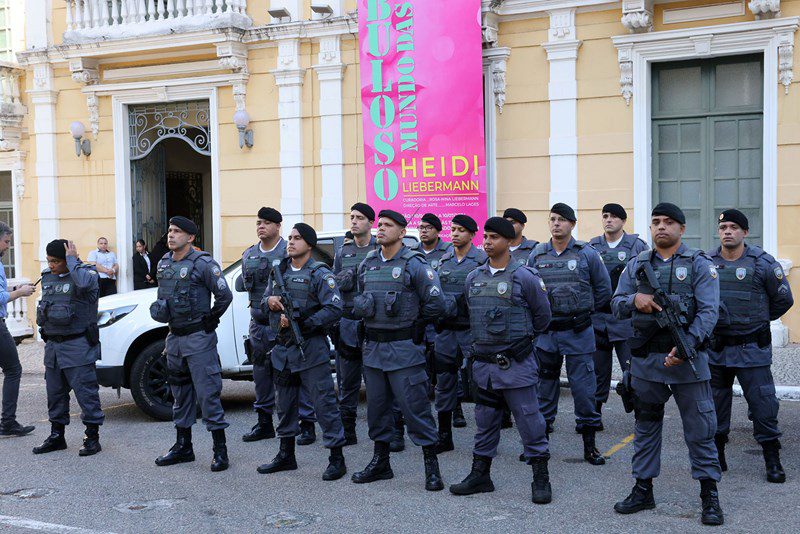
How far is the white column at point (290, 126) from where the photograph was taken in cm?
1516

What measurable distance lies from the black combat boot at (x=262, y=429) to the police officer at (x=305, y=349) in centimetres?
102

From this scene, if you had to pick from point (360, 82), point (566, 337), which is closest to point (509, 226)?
point (566, 337)

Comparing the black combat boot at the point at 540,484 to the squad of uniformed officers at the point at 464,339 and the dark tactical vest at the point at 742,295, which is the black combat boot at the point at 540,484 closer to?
the squad of uniformed officers at the point at 464,339

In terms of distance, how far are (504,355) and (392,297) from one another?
3.03 ft

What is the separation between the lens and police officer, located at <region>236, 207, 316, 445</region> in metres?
8.06

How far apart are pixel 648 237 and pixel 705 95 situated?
203 centimetres

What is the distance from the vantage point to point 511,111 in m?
13.8

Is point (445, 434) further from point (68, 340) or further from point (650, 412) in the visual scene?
point (68, 340)

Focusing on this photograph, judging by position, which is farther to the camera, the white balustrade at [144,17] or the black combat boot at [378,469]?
the white balustrade at [144,17]

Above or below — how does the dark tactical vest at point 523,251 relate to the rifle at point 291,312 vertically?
above

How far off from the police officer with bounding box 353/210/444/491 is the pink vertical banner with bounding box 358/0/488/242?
659cm

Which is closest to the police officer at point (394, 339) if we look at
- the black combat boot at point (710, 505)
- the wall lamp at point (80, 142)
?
the black combat boot at point (710, 505)

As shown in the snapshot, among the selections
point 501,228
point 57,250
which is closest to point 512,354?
point 501,228

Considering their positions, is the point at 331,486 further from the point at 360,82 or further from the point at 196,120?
the point at 196,120
